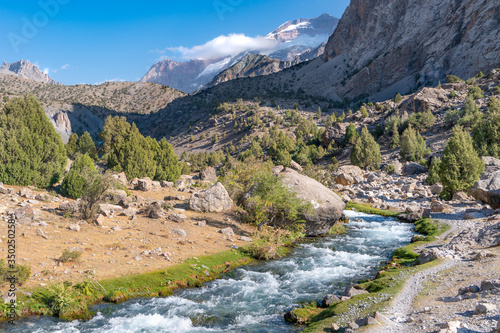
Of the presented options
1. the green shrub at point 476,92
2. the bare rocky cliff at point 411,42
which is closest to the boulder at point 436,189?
the green shrub at point 476,92

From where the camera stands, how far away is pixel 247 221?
80.6ft

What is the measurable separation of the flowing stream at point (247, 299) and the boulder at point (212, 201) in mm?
7996

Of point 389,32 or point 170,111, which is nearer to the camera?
point 389,32

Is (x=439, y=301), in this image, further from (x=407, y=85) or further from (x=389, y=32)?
(x=389, y=32)

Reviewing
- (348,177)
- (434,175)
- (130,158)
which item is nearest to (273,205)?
(130,158)

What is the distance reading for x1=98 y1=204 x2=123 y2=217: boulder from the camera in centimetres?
2122

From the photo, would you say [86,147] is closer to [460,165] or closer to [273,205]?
[273,205]

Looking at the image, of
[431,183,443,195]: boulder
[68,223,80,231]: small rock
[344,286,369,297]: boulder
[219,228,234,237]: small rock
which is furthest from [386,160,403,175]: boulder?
[68,223,80,231]: small rock

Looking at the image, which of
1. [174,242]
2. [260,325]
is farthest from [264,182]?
[260,325]

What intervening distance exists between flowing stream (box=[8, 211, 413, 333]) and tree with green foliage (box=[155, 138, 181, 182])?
1163 inches

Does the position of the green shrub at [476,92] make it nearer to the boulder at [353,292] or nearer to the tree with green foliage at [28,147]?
the boulder at [353,292]

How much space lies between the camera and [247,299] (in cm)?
1305

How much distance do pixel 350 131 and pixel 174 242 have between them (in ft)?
212

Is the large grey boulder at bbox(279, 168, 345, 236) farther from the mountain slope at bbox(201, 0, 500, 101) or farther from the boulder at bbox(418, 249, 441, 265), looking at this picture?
the mountain slope at bbox(201, 0, 500, 101)
